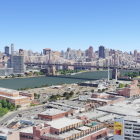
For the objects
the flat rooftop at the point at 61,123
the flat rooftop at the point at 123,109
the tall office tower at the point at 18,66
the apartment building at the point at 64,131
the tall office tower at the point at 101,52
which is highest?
the tall office tower at the point at 101,52

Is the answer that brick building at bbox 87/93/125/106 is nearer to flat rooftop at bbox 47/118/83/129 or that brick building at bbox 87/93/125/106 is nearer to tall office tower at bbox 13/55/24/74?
flat rooftop at bbox 47/118/83/129

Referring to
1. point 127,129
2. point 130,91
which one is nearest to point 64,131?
point 127,129

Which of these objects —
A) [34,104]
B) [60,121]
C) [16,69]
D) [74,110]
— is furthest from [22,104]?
[16,69]

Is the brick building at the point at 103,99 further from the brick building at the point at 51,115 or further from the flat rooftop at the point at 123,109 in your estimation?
the brick building at the point at 51,115

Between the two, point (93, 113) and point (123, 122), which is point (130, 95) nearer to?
point (93, 113)

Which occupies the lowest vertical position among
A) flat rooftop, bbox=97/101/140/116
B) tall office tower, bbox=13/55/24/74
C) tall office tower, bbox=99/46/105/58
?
flat rooftop, bbox=97/101/140/116

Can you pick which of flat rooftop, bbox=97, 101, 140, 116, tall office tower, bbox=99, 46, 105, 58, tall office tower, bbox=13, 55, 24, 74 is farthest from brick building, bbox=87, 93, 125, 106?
tall office tower, bbox=99, 46, 105, 58

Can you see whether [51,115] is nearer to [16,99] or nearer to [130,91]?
[16,99]

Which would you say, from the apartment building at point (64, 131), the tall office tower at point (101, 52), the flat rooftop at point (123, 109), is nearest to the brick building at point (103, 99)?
the flat rooftop at point (123, 109)
